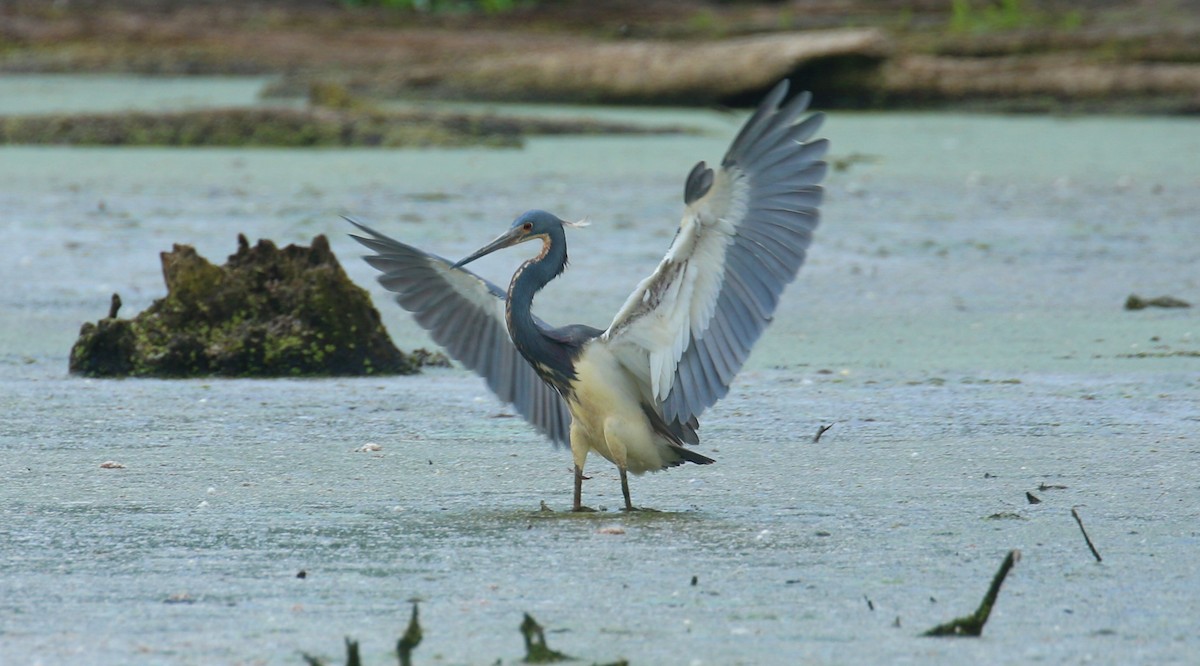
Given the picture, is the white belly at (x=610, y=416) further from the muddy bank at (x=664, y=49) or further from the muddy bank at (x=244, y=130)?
the muddy bank at (x=664, y=49)

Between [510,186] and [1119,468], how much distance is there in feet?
20.4

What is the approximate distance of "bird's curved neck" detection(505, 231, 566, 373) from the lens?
424 centimetres

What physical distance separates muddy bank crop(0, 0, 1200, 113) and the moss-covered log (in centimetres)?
849

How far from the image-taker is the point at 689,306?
4129mm

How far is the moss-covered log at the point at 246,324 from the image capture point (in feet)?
19.4

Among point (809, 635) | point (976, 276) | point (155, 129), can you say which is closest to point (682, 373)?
point (809, 635)

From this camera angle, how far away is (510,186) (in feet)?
34.2

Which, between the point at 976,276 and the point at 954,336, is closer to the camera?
the point at 954,336

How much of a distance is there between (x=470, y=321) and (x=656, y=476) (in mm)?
645

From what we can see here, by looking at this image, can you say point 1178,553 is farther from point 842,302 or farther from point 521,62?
point 521,62

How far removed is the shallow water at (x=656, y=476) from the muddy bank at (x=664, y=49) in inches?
190

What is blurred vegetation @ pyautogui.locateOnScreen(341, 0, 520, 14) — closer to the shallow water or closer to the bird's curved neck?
the shallow water

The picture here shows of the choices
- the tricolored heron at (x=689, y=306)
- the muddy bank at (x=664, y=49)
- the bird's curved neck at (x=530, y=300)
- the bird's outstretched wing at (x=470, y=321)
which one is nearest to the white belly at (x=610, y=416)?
the tricolored heron at (x=689, y=306)

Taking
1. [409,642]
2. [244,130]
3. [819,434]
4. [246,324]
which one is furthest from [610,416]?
[244,130]
